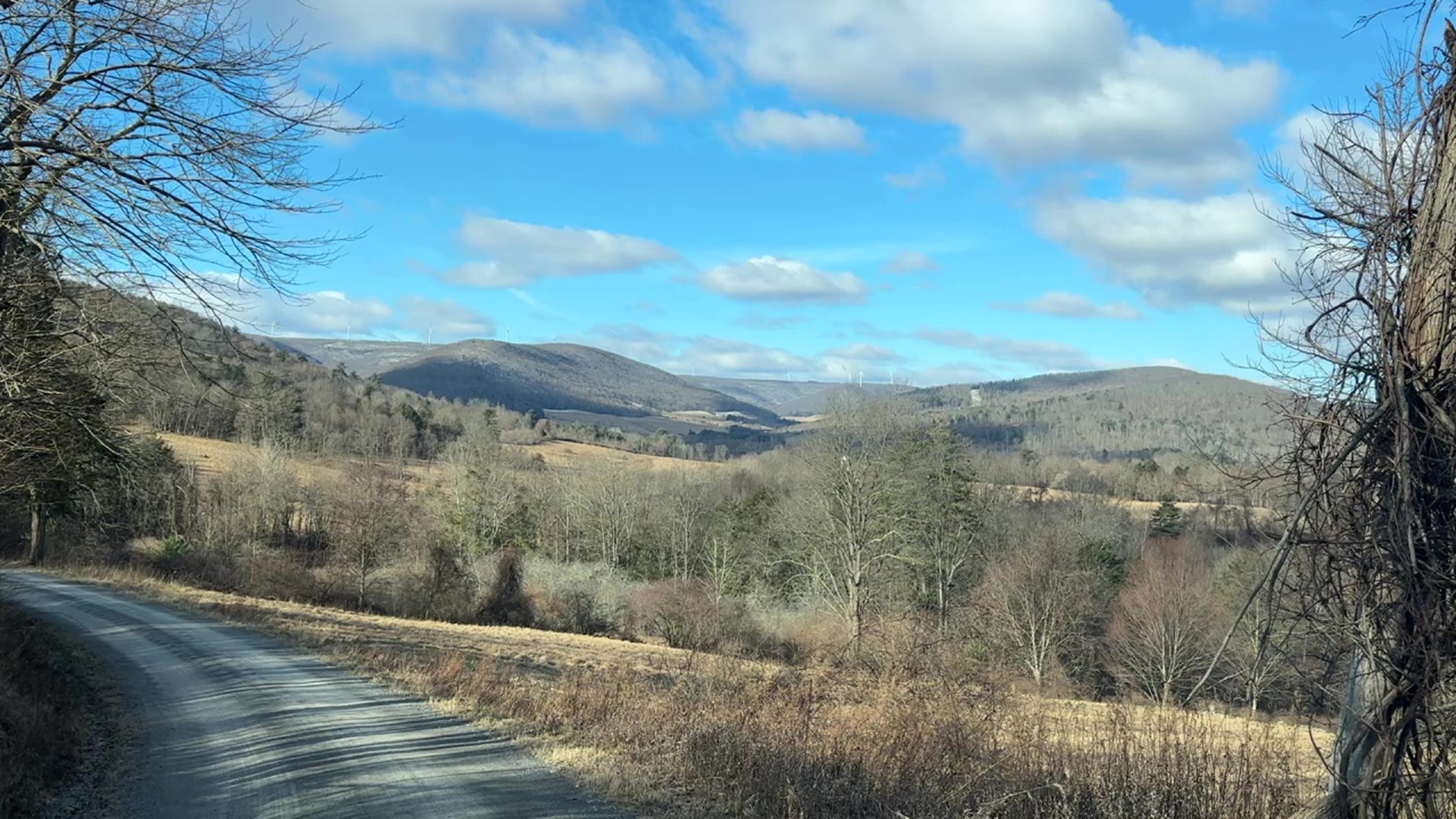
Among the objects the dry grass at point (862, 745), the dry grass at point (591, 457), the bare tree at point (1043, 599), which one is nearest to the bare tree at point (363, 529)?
the dry grass at point (591, 457)

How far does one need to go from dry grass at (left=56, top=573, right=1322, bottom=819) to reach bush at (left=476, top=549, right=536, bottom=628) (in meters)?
29.3

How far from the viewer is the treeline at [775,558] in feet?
123

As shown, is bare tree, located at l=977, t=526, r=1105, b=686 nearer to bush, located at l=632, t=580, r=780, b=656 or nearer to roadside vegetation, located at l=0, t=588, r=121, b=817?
bush, located at l=632, t=580, r=780, b=656

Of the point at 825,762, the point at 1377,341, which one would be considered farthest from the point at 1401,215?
the point at 825,762

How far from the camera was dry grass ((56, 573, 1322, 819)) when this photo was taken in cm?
679

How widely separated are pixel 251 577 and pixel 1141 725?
39928 mm

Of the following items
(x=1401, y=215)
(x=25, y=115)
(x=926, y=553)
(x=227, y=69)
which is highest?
(x=227, y=69)

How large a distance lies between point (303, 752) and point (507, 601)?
35552 mm

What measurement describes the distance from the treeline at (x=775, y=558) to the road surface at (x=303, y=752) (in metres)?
16.1

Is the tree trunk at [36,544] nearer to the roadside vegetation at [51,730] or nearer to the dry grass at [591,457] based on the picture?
the roadside vegetation at [51,730]

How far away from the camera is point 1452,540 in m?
4.25

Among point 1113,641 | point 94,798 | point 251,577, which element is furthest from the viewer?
point 1113,641

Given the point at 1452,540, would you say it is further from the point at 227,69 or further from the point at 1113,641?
the point at 1113,641

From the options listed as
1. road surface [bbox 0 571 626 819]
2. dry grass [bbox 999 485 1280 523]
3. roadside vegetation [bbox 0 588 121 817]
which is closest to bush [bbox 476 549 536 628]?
road surface [bbox 0 571 626 819]
